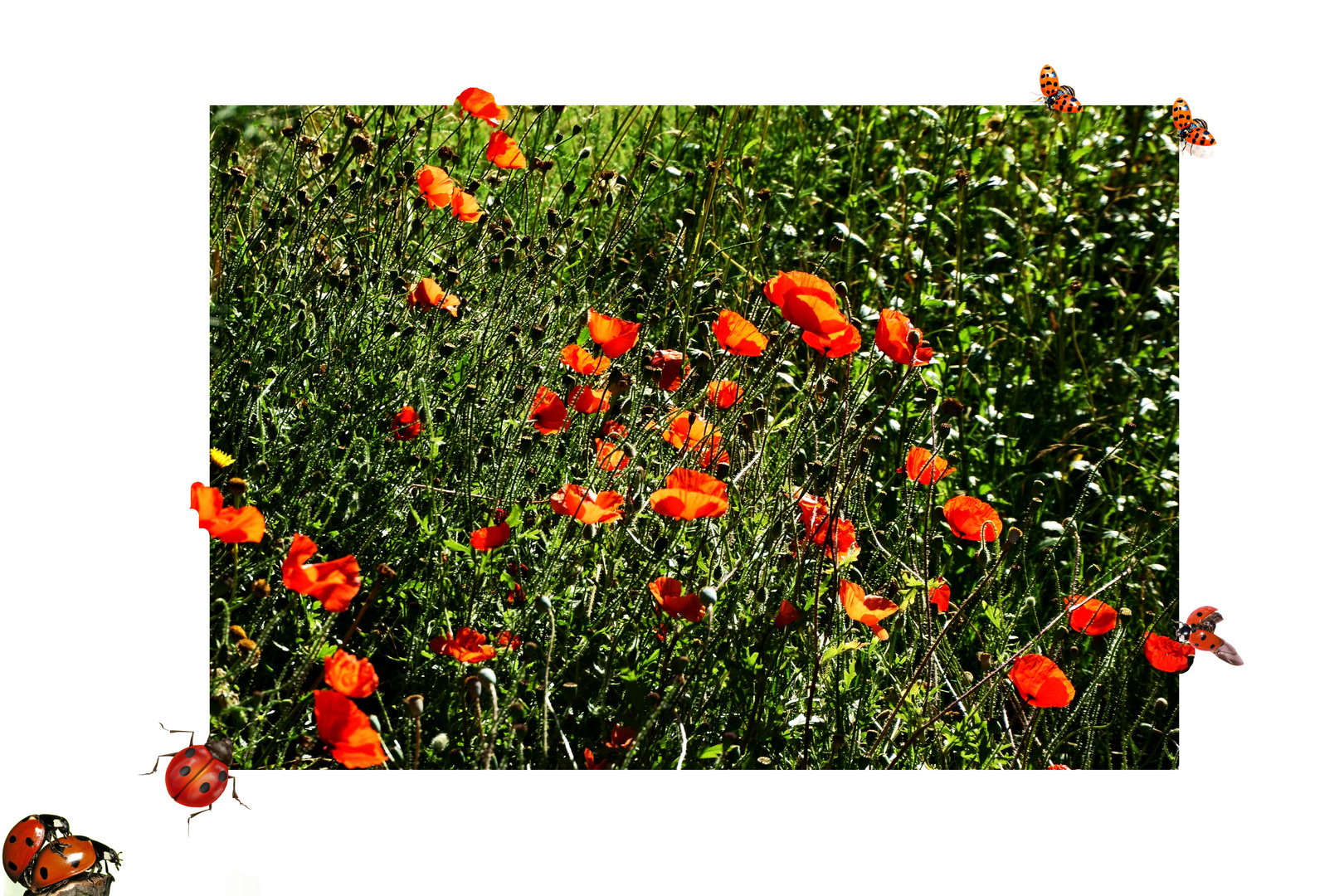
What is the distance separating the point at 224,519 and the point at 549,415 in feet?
1.68

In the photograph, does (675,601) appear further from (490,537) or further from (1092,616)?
(1092,616)

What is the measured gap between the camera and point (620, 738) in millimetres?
1788

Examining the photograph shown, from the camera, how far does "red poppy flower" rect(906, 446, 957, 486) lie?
189 centimetres

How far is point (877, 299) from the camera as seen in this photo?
2043 mm

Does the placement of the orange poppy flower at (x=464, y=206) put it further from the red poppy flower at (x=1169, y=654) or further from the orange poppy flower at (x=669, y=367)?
the red poppy flower at (x=1169, y=654)

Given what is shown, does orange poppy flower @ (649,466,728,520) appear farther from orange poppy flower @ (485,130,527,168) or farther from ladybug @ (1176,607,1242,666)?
ladybug @ (1176,607,1242,666)

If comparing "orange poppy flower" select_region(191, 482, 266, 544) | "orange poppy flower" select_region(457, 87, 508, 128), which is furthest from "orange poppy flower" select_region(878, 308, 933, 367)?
"orange poppy flower" select_region(191, 482, 266, 544)
